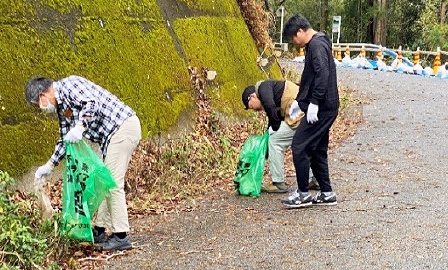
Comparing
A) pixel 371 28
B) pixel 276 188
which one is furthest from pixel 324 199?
pixel 371 28

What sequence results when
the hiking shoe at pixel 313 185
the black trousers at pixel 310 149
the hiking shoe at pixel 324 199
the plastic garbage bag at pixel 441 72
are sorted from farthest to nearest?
the plastic garbage bag at pixel 441 72, the hiking shoe at pixel 313 185, the hiking shoe at pixel 324 199, the black trousers at pixel 310 149

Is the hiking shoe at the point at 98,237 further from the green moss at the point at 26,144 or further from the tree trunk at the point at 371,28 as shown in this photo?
the tree trunk at the point at 371,28

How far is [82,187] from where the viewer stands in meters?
5.04

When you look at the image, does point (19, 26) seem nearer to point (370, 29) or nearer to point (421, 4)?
point (370, 29)

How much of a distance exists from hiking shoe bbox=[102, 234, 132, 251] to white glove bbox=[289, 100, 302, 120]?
2.35 meters

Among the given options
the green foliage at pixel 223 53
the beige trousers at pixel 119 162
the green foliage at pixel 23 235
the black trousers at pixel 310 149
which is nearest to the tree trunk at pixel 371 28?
the green foliage at pixel 223 53

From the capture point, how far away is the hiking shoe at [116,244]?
17.2 ft

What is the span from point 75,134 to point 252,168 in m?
2.69

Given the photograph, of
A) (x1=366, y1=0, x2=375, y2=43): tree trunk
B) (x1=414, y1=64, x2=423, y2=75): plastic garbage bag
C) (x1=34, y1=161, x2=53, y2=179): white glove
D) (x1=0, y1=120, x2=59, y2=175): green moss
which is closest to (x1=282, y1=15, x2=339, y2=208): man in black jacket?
(x1=34, y1=161, x2=53, y2=179): white glove

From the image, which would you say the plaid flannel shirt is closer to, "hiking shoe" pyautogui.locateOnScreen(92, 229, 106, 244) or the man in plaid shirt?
the man in plaid shirt

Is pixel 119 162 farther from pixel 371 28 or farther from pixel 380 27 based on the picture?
pixel 371 28

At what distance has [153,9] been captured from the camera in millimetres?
9430

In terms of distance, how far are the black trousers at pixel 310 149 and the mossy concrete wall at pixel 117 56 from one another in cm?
237

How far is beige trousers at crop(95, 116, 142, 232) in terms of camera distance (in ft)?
17.1
